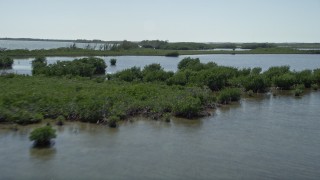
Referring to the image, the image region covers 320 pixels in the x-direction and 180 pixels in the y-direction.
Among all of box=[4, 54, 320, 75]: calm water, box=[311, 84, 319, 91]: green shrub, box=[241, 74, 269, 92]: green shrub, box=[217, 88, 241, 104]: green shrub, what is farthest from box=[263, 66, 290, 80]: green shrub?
box=[4, 54, 320, 75]: calm water

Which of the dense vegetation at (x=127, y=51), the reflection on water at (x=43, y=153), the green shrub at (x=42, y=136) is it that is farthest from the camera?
the dense vegetation at (x=127, y=51)

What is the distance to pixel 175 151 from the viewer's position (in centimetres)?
1923

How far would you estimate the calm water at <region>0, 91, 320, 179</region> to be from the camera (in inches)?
642

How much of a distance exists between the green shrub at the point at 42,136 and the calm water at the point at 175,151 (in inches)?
18.8

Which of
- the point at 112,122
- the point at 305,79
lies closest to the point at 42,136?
the point at 112,122

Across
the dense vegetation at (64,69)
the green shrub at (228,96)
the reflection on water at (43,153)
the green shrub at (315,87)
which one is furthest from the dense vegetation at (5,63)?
the reflection on water at (43,153)

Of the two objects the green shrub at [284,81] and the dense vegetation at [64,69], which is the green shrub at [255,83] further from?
the dense vegetation at [64,69]

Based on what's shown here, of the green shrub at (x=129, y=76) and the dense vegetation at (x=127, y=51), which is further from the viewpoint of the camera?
the dense vegetation at (x=127, y=51)

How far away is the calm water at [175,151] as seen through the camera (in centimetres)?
1631

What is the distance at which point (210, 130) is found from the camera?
77.6 ft

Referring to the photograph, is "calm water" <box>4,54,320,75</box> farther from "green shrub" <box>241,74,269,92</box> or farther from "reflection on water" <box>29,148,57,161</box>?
"reflection on water" <box>29,148,57,161</box>

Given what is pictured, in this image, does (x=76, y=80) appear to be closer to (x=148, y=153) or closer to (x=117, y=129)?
(x=117, y=129)

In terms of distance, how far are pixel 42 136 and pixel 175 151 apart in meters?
6.41

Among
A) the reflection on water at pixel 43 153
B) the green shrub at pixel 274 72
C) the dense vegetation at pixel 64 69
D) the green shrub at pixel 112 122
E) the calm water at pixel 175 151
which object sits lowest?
the reflection on water at pixel 43 153
